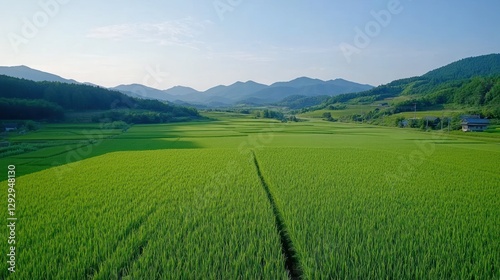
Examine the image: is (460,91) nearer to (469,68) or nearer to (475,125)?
(475,125)

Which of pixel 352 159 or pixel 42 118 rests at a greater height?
pixel 42 118

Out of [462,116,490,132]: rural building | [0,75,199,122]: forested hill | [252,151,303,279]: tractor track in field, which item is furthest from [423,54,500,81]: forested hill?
[252,151,303,279]: tractor track in field

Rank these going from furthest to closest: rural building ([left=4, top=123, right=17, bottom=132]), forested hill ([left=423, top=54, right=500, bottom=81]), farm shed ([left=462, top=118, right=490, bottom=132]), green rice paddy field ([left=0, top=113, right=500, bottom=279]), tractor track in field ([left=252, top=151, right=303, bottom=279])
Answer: forested hill ([left=423, top=54, right=500, bottom=81]) < farm shed ([left=462, top=118, right=490, bottom=132]) < rural building ([left=4, top=123, right=17, bottom=132]) < tractor track in field ([left=252, top=151, right=303, bottom=279]) < green rice paddy field ([left=0, top=113, right=500, bottom=279])

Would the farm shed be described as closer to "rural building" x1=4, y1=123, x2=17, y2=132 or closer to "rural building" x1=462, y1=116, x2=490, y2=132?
"rural building" x1=462, y1=116, x2=490, y2=132

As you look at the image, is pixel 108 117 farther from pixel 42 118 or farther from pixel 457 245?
pixel 457 245

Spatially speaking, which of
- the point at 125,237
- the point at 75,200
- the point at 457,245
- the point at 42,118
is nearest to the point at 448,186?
the point at 457,245
